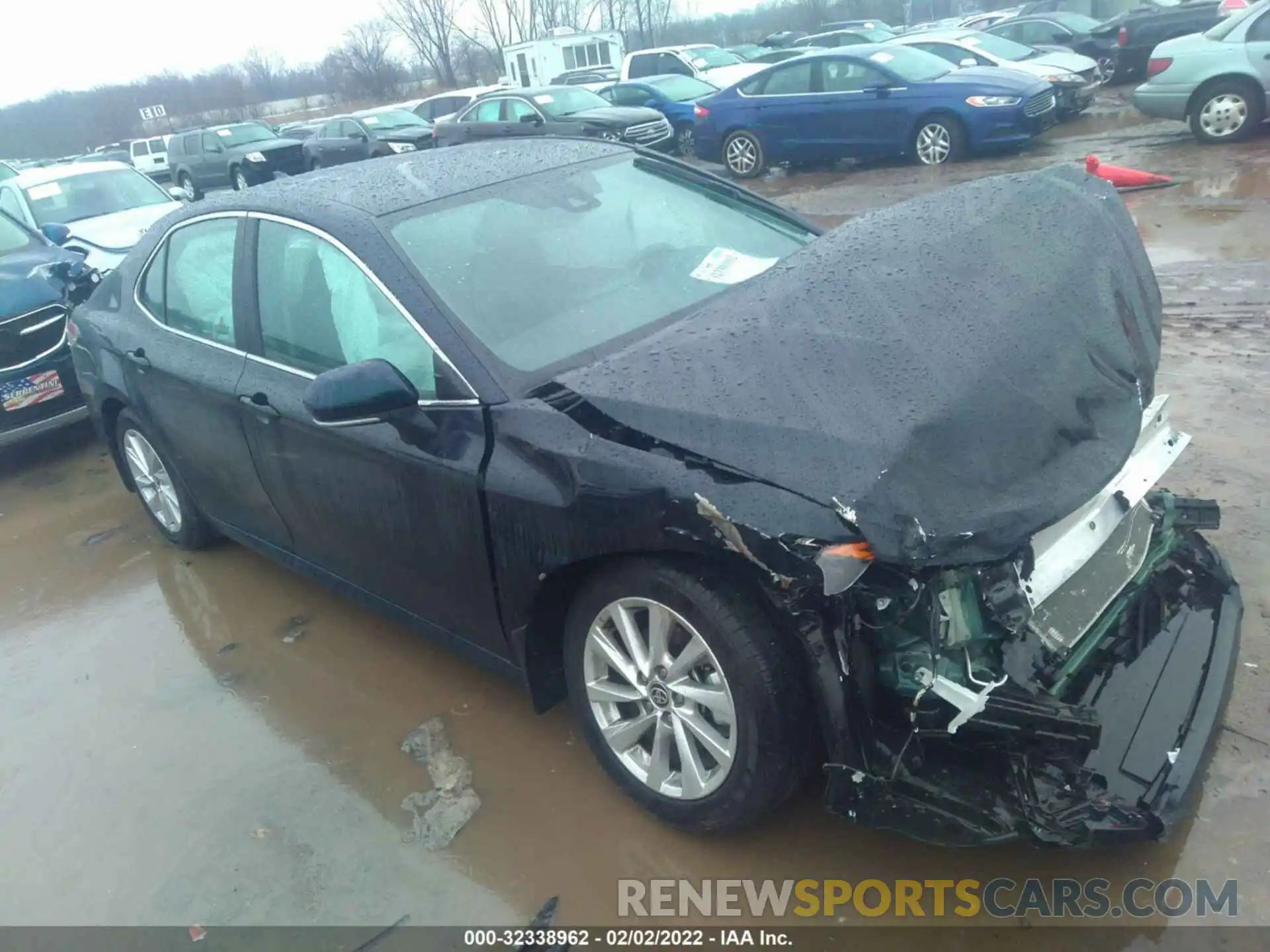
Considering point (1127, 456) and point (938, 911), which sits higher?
point (1127, 456)

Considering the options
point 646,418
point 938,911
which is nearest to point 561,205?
point 646,418

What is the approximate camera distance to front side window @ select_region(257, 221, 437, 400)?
2992 millimetres

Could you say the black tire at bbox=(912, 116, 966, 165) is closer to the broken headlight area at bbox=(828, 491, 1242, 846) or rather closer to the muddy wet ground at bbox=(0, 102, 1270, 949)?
the muddy wet ground at bbox=(0, 102, 1270, 949)

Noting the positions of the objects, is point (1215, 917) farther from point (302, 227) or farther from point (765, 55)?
point (765, 55)

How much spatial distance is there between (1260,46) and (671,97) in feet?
30.5

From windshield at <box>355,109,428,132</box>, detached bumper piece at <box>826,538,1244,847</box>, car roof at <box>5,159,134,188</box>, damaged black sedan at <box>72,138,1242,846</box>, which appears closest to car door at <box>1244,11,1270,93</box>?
damaged black sedan at <box>72,138,1242,846</box>

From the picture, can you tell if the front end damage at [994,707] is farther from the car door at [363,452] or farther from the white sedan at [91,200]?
the white sedan at [91,200]

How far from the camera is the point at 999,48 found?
14.8 metres

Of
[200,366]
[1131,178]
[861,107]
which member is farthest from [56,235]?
→ [861,107]

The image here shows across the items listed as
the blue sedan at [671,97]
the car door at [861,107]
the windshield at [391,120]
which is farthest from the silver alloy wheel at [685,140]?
the windshield at [391,120]

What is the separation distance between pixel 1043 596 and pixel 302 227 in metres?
2.64

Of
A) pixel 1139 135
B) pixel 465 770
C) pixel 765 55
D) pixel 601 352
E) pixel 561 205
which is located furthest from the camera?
pixel 765 55

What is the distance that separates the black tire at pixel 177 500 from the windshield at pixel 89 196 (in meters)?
6.14

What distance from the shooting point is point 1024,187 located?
3.19m
